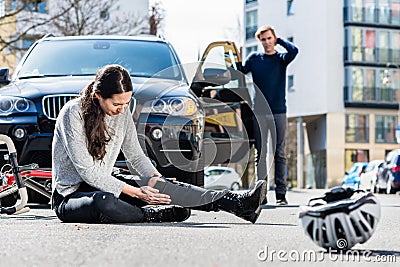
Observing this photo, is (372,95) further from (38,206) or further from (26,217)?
(26,217)

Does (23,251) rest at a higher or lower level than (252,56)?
lower

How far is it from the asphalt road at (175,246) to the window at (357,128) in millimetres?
51933

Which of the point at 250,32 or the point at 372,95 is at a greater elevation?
the point at 250,32

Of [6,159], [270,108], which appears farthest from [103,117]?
[270,108]

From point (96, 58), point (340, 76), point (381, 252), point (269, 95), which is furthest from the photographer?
point (340, 76)

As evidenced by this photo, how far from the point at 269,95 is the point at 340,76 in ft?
157

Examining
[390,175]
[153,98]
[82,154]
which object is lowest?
[390,175]

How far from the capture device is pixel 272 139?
11.0 meters

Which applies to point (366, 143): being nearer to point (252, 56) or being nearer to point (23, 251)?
point (252, 56)

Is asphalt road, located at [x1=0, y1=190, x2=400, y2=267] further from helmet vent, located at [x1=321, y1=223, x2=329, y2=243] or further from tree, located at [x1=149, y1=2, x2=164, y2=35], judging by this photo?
tree, located at [x1=149, y1=2, x2=164, y2=35]

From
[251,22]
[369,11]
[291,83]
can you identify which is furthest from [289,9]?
[369,11]

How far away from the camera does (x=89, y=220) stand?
6.84 m

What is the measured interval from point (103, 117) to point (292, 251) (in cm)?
259

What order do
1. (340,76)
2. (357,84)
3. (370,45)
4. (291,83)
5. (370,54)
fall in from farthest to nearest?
1. (370,45)
2. (370,54)
3. (357,84)
4. (291,83)
5. (340,76)
